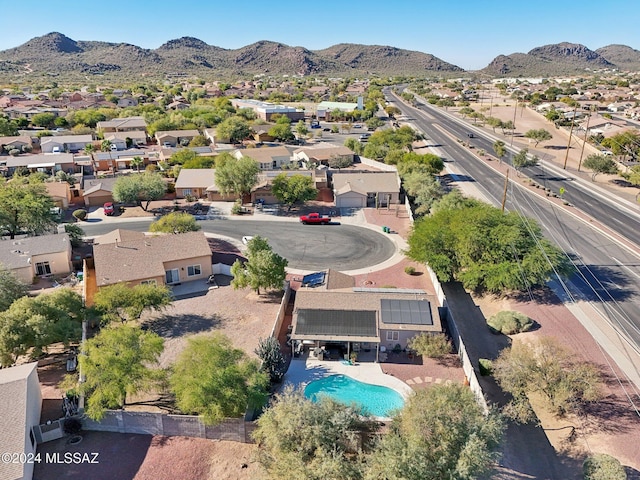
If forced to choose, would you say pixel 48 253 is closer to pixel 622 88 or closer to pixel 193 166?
pixel 193 166

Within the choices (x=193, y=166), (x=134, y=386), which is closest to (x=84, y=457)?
(x=134, y=386)

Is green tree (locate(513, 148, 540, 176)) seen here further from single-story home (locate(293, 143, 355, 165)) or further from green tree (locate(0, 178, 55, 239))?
green tree (locate(0, 178, 55, 239))

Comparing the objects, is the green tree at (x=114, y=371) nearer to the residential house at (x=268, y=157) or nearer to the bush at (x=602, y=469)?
the bush at (x=602, y=469)

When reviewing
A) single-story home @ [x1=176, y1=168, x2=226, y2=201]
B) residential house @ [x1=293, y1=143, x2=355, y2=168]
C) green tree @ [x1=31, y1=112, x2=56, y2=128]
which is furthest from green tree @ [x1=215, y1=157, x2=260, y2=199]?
green tree @ [x1=31, y1=112, x2=56, y2=128]

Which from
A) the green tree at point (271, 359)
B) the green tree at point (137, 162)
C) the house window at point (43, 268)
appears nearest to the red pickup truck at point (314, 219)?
the house window at point (43, 268)

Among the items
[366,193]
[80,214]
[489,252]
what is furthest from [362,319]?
[80,214]
